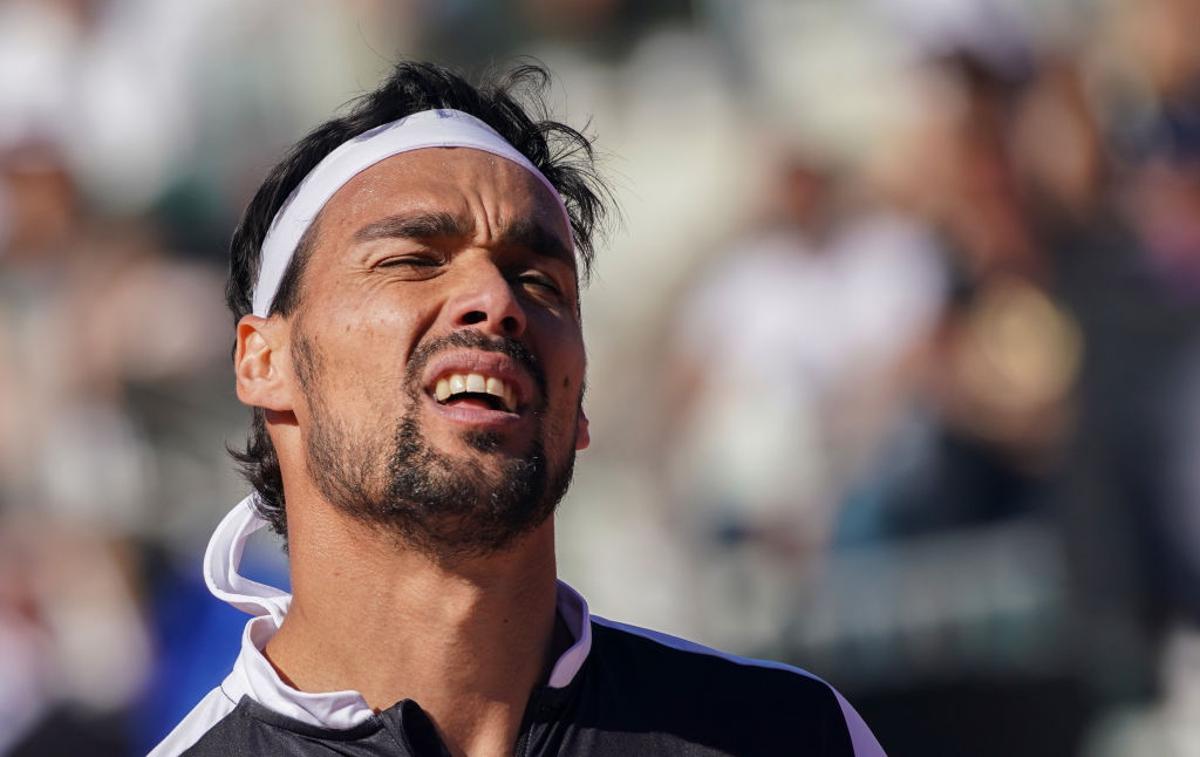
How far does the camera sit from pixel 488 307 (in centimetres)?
231

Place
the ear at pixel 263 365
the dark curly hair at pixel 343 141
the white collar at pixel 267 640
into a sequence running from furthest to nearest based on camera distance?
the dark curly hair at pixel 343 141 < the ear at pixel 263 365 < the white collar at pixel 267 640

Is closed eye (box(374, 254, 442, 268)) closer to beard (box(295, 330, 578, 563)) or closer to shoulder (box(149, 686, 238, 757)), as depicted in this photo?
beard (box(295, 330, 578, 563))

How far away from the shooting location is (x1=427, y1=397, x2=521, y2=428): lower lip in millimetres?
2215

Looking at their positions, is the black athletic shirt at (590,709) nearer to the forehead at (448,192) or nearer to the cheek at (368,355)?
the cheek at (368,355)

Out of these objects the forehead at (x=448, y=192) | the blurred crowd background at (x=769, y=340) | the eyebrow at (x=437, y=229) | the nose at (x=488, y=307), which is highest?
the forehead at (x=448, y=192)

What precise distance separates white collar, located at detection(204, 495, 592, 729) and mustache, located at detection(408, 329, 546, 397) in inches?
15.2

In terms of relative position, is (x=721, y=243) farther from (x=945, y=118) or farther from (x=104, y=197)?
(x=104, y=197)

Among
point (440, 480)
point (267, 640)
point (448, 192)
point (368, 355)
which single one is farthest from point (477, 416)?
point (267, 640)

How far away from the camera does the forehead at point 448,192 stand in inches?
96.8

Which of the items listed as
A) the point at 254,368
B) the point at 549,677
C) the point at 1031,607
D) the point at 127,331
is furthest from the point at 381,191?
the point at 127,331

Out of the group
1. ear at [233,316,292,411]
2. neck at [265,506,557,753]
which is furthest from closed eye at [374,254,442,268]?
neck at [265,506,557,753]

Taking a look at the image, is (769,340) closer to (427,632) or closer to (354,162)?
(354,162)

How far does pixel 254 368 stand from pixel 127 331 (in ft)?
14.3

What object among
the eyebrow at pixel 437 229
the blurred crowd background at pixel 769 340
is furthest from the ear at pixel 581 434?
the blurred crowd background at pixel 769 340
